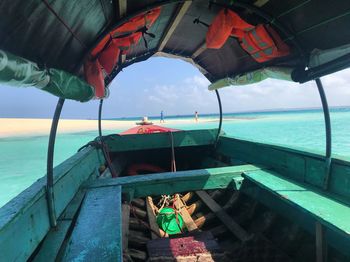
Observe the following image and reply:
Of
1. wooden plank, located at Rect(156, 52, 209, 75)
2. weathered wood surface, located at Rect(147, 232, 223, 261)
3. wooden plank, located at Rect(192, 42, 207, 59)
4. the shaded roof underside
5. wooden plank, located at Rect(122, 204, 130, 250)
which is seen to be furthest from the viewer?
wooden plank, located at Rect(156, 52, 209, 75)

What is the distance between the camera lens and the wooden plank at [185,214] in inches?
162

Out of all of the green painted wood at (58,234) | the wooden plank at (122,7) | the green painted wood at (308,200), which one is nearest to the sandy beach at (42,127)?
the green painted wood at (58,234)

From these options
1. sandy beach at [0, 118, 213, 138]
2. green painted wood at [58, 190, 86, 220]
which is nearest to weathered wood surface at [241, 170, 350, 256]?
green painted wood at [58, 190, 86, 220]

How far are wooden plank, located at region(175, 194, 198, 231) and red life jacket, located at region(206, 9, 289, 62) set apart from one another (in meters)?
2.80

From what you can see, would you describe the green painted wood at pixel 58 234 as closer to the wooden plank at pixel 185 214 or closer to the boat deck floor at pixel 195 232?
the boat deck floor at pixel 195 232

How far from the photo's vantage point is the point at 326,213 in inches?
92.5

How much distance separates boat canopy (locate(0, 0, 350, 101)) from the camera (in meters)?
2.12

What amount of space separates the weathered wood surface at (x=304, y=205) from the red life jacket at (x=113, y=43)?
2428mm

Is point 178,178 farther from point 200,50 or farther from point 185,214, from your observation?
point 200,50

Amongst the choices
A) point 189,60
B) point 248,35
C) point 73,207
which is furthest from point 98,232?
point 189,60

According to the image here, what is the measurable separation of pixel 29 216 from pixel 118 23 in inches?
86.9

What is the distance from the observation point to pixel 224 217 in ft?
13.3

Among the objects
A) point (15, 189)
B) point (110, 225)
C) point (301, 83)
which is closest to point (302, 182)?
point (301, 83)

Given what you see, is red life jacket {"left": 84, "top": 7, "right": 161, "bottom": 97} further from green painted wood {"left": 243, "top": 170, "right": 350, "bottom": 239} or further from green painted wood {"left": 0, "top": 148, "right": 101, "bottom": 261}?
green painted wood {"left": 243, "top": 170, "right": 350, "bottom": 239}
